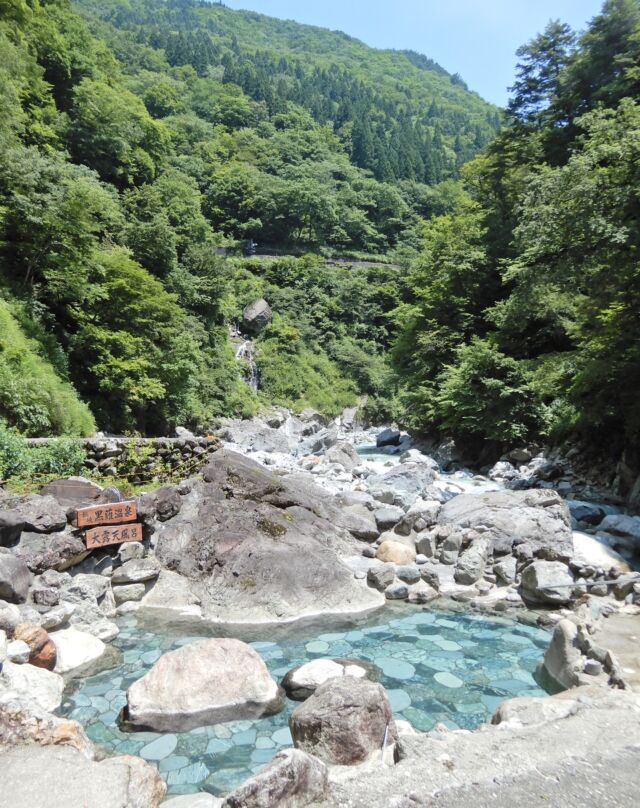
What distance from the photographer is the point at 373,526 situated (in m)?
9.41

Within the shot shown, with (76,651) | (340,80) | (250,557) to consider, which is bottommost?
(76,651)

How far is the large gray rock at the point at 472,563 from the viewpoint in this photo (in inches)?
304

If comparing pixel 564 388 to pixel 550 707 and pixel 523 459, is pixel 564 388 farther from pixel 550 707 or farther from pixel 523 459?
pixel 550 707

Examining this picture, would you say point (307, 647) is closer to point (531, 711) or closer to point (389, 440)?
point (531, 711)

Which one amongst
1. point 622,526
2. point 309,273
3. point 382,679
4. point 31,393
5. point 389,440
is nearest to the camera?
point 382,679


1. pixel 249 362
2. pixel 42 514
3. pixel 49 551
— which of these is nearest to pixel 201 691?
pixel 49 551

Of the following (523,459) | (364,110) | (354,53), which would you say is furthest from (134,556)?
(354,53)

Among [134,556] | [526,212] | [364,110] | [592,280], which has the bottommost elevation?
[134,556]

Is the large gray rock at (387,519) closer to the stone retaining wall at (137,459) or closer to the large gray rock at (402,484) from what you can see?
the large gray rock at (402,484)

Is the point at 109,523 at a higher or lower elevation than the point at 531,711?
lower

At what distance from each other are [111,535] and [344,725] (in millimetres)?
4619

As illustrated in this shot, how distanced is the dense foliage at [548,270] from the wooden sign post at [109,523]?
34.2 ft

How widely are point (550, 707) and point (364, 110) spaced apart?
363 feet

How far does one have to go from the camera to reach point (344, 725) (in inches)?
146
